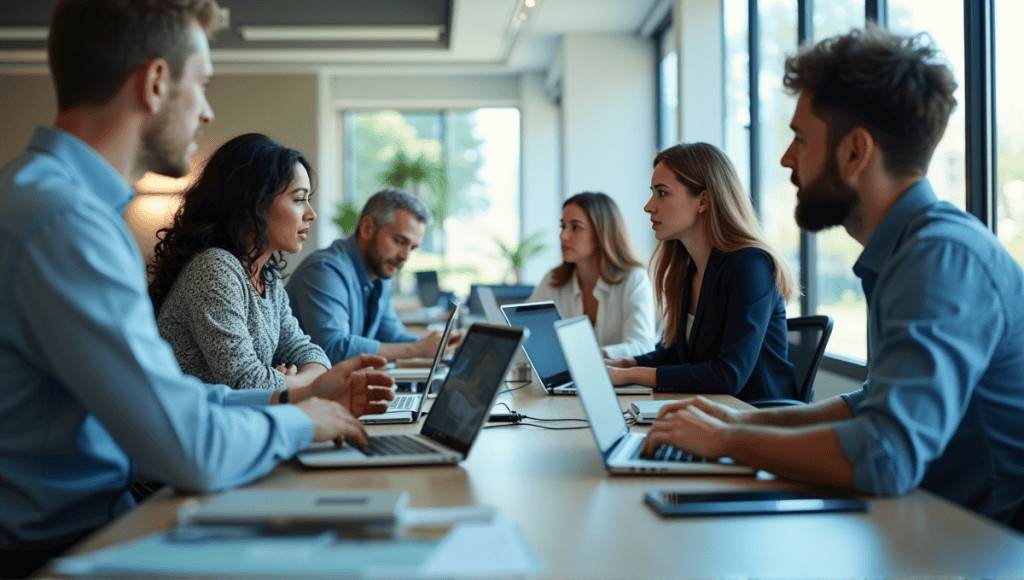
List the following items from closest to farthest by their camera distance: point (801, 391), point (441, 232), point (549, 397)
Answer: point (549, 397)
point (801, 391)
point (441, 232)

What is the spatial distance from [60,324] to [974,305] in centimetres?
132

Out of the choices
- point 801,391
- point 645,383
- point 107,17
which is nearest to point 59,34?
point 107,17

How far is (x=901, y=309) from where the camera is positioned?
1.27 metres

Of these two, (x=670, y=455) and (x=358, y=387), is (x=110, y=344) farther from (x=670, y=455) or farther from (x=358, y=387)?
(x=670, y=455)

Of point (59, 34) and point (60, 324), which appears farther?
point (59, 34)

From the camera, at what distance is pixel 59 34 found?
4.25 feet

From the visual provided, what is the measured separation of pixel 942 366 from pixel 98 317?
119 cm

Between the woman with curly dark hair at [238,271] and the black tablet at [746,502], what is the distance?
4.08 ft

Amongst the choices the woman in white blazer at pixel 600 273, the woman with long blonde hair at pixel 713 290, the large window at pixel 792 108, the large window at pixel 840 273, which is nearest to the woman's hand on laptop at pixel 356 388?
the woman with long blonde hair at pixel 713 290

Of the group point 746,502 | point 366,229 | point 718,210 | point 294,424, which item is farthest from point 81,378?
point 366,229

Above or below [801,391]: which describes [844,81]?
above

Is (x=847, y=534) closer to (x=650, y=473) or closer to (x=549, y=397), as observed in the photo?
(x=650, y=473)

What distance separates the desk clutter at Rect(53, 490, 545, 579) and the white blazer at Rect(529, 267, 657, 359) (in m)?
2.41

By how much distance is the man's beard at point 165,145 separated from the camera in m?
1.35
